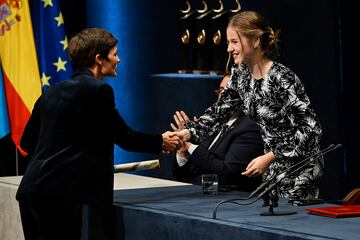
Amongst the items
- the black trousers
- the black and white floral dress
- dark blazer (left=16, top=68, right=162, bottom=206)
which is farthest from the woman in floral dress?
the black trousers

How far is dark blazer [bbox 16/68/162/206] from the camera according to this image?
3395 mm

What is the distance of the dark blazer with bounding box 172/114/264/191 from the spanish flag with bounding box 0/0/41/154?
7.87ft

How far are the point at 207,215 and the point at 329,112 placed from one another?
2617mm

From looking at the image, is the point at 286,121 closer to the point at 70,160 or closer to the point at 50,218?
the point at 70,160

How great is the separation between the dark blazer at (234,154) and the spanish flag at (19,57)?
2399mm

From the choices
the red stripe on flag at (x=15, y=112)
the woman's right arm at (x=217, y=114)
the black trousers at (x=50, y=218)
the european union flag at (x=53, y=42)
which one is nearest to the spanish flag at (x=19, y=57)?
the red stripe on flag at (x=15, y=112)

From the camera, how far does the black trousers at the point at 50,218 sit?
3.37 metres

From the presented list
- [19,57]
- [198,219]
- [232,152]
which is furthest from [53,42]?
[198,219]

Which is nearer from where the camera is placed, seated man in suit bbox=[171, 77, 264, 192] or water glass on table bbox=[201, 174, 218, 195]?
water glass on table bbox=[201, 174, 218, 195]

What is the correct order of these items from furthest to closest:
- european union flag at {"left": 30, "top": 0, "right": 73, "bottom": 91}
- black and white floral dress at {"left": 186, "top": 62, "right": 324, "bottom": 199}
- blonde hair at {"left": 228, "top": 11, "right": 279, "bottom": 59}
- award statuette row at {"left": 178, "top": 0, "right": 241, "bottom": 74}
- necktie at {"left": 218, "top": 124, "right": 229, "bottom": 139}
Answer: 1. european union flag at {"left": 30, "top": 0, "right": 73, "bottom": 91}
2. award statuette row at {"left": 178, "top": 0, "right": 241, "bottom": 74}
3. necktie at {"left": 218, "top": 124, "right": 229, "bottom": 139}
4. blonde hair at {"left": 228, "top": 11, "right": 279, "bottom": 59}
5. black and white floral dress at {"left": 186, "top": 62, "right": 324, "bottom": 199}

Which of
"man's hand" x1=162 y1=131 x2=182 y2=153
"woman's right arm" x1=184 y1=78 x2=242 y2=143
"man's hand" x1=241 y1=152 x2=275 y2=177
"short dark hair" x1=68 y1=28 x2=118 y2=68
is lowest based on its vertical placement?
"man's hand" x1=241 y1=152 x2=275 y2=177

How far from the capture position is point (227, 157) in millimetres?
4320

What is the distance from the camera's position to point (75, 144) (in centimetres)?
342

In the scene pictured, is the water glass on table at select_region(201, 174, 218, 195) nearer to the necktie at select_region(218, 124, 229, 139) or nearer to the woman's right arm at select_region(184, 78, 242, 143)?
the woman's right arm at select_region(184, 78, 242, 143)
